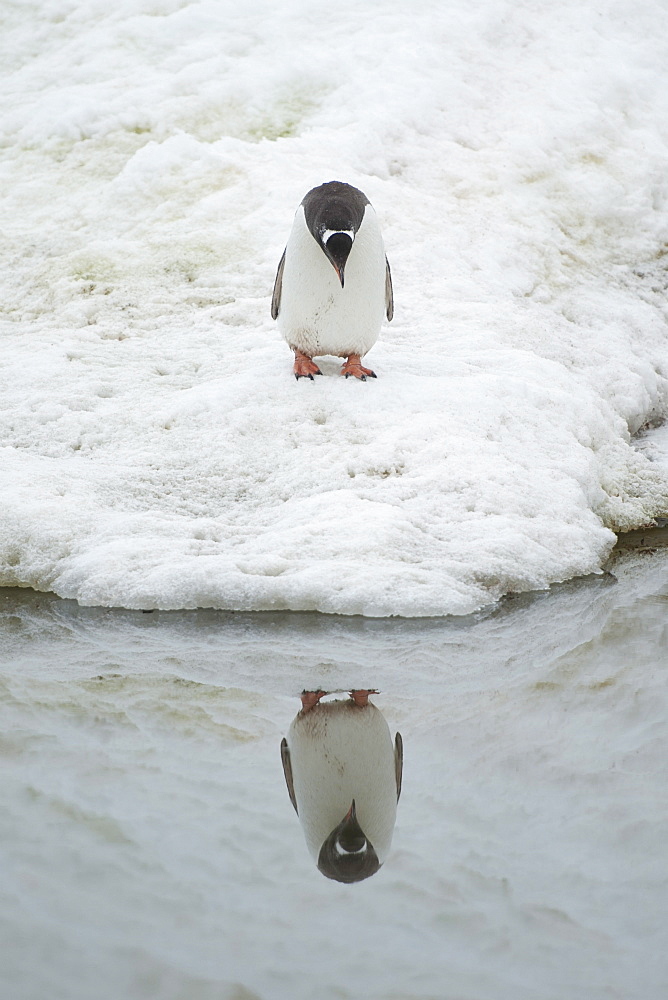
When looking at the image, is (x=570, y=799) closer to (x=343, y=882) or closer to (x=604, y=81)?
(x=343, y=882)

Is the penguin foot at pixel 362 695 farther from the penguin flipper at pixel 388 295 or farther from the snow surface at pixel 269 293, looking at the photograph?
the penguin flipper at pixel 388 295

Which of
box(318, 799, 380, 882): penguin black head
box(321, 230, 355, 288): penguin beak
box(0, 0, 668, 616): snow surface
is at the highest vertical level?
box(321, 230, 355, 288): penguin beak

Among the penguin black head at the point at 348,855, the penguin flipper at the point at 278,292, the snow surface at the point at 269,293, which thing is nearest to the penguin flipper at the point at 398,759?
the penguin black head at the point at 348,855

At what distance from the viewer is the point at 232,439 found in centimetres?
445

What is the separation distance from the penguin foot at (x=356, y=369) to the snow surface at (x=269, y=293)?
0.08 m

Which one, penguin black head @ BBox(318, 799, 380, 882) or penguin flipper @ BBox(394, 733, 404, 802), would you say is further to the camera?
penguin flipper @ BBox(394, 733, 404, 802)

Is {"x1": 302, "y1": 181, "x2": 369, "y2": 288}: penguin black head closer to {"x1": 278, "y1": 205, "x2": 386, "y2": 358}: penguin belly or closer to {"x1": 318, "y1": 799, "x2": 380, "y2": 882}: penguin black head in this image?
{"x1": 278, "y1": 205, "x2": 386, "y2": 358}: penguin belly

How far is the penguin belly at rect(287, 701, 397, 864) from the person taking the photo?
201 centimetres

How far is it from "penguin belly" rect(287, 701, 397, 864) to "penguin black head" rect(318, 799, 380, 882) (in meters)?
0.02

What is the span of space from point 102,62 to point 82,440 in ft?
16.8

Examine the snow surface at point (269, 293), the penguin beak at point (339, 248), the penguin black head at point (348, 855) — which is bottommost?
the snow surface at point (269, 293)

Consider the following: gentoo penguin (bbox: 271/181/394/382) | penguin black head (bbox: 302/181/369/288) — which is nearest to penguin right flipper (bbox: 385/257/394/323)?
gentoo penguin (bbox: 271/181/394/382)

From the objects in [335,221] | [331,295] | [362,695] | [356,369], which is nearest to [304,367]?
[356,369]

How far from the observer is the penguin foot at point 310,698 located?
262 centimetres
